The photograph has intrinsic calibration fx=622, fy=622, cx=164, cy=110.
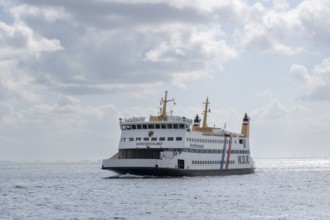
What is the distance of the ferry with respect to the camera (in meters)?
80.8

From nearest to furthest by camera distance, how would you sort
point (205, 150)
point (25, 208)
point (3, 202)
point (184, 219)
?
point (184, 219) < point (25, 208) < point (3, 202) < point (205, 150)

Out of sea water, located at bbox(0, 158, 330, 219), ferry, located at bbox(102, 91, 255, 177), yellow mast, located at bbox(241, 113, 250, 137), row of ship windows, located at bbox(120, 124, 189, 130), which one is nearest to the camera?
sea water, located at bbox(0, 158, 330, 219)

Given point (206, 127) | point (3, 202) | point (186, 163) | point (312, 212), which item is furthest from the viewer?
point (206, 127)

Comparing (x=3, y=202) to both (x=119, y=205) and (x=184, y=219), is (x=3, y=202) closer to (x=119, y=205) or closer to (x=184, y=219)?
(x=119, y=205)

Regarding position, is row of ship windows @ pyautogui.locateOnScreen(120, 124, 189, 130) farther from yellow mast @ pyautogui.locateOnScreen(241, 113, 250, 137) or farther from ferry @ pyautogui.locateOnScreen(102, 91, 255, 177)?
yellow mast @ pyautogui.locateOnScreen(241, 113, 250, 137)

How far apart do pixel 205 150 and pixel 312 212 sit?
40.6 metres

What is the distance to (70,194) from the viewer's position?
2680 inches

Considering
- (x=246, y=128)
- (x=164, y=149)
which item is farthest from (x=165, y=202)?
(x=246, y=128)

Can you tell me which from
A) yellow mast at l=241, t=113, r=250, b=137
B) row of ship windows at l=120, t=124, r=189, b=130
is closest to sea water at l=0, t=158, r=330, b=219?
row of ship windows at l=120, t=124, r=189, b=130

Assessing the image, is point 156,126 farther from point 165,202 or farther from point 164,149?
point 165,202

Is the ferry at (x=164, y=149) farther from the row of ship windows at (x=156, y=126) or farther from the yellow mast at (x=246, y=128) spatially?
the yellow mast at (x=246, y=128)

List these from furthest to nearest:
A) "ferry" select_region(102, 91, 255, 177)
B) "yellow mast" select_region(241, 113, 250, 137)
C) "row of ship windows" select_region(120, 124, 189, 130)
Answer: "yellow mast" select_region(241, 113, 250, 137), "row of ship windows" select_region(120, 124, 189, 130), "ferry" select_region(102, 91, 255, 177)

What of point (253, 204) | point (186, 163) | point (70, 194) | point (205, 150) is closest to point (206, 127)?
point (205, 150)

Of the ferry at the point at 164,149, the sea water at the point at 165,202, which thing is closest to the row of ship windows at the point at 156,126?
the ferry at the point at 164,149
